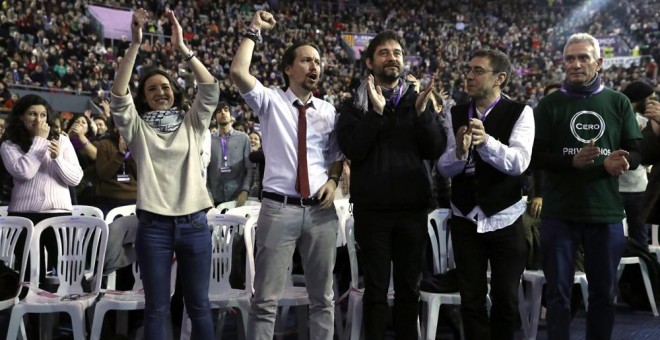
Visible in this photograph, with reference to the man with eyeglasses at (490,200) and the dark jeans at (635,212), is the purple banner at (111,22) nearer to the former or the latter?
the dark jeans at (635,212)

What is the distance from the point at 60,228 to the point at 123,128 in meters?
1.30

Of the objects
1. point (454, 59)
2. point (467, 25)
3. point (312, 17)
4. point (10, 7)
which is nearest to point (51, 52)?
point (10, 7)

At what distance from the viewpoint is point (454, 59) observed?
26344 millimetres

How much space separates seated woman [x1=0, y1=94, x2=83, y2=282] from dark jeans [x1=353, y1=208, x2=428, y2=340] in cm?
215

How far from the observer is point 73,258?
4.12m

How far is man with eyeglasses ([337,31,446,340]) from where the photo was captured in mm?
3145

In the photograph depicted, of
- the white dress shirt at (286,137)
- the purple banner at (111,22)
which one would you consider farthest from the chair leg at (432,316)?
the purple banner at (111,22)

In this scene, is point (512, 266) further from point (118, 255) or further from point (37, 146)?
point (37, 146)

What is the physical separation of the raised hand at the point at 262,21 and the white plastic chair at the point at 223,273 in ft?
4.25

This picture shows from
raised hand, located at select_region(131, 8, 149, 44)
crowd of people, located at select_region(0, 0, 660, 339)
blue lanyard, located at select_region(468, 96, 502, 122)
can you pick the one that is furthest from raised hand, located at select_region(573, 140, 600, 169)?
raised hand, located at select_region(131, 8, 149, 44)

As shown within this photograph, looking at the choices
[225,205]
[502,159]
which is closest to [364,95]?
[502,159]

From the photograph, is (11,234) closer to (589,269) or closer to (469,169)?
(469,169)

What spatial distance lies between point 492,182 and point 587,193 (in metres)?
0.50

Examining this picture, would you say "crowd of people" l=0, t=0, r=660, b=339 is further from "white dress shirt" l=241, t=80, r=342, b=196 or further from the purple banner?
the purple banner
